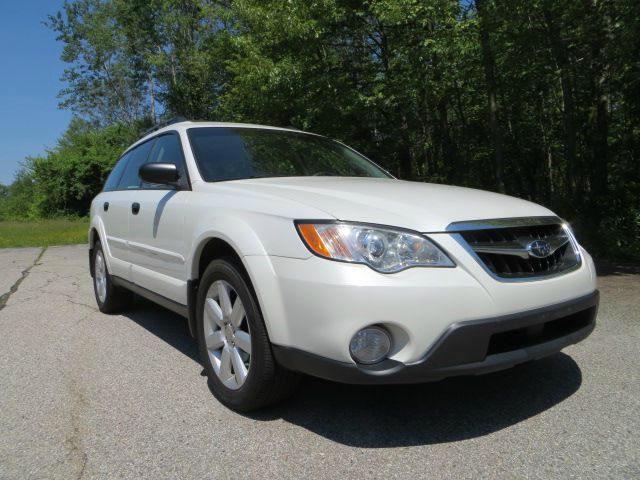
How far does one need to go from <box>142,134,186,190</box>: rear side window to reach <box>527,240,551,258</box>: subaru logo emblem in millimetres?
2258

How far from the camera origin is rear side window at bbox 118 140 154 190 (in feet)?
15.7

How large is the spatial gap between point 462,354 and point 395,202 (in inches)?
31.9

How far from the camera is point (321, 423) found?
2740 millimetres

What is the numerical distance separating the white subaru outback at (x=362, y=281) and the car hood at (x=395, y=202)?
0.04ft

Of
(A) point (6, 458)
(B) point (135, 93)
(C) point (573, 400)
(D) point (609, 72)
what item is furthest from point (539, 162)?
(B) point (135, 93)

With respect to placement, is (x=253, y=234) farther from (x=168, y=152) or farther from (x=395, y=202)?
(x=168, y=152)

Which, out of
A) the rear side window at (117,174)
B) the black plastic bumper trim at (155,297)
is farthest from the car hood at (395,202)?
the rear side window at (117,174)

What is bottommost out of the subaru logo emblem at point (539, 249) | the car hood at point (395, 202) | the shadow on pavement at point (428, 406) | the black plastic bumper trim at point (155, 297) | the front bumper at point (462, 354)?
the shadow on pavement at point (428, 406)

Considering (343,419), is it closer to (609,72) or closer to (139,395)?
(139,395)

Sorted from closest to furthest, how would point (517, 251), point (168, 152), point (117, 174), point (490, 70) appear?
point (517, 251) → point (168, 152) → point (117, 174) → point (490, 70)

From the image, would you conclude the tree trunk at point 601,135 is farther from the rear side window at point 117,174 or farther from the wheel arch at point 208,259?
the wheel arch at point 208,259

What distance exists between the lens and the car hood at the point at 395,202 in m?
2.47

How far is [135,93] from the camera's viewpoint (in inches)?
1576

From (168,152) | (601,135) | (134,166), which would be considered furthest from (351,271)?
(601,135)
